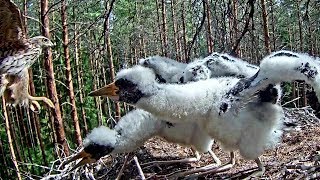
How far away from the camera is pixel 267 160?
4016 mm

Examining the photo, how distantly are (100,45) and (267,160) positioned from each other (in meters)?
1.57

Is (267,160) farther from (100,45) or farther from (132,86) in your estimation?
(100,45)

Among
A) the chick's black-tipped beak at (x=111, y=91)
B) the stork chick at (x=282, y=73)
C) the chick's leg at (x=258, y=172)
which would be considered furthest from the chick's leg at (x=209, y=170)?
the chick's black-tipped beak at (x=111, y=91)

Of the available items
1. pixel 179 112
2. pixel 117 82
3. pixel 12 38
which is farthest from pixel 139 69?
pixel 12 38

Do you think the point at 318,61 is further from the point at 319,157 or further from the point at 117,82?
the point at 117,82

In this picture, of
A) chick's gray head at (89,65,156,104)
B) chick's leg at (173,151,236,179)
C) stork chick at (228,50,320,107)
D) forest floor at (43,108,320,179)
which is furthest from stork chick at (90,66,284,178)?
chick's leg at (173,151,236,179)

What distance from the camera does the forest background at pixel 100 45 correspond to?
414 centimetres

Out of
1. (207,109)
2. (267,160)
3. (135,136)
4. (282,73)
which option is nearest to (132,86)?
(207,109)

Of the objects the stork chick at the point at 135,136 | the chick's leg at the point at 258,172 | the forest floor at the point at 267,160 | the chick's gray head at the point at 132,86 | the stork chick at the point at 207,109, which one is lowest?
the forest floor at the point at 267,160

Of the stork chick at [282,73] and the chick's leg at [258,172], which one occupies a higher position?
the stork chick at [282,73]

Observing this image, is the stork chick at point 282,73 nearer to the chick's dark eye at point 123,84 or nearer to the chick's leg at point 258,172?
the chick's leg at point 258,172

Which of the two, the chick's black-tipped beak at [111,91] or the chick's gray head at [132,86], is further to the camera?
the chick's black-tipped beak at [111,91]

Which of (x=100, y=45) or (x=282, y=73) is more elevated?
(x=100, y=45)

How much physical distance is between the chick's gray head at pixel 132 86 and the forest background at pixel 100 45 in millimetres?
522
